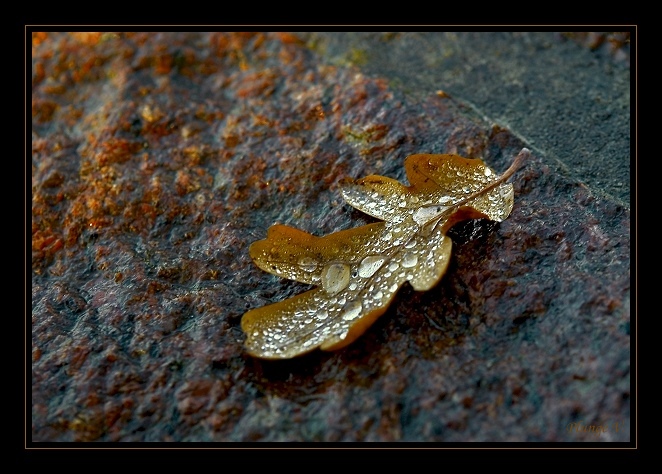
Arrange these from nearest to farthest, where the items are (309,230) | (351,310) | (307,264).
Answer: (351,310) < (307,264) < (309,230)

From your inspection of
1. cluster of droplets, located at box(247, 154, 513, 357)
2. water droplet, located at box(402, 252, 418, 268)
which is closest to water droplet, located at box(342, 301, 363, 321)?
cluster of droplets, located at box(247, 154, 513, 357)

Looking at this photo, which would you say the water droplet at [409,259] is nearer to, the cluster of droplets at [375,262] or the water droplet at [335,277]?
the cluster of droplets at [375,262]

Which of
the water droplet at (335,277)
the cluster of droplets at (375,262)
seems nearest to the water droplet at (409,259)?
the cluster of droplets at (375,262)

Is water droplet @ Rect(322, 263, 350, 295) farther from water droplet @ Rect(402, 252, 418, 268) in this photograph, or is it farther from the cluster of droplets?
water droplet @ Rect(402, 252, 418, 268)

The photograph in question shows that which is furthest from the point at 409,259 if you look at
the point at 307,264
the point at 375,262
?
the point at 307,264

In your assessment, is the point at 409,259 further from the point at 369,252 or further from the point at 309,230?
the point at 309,230
